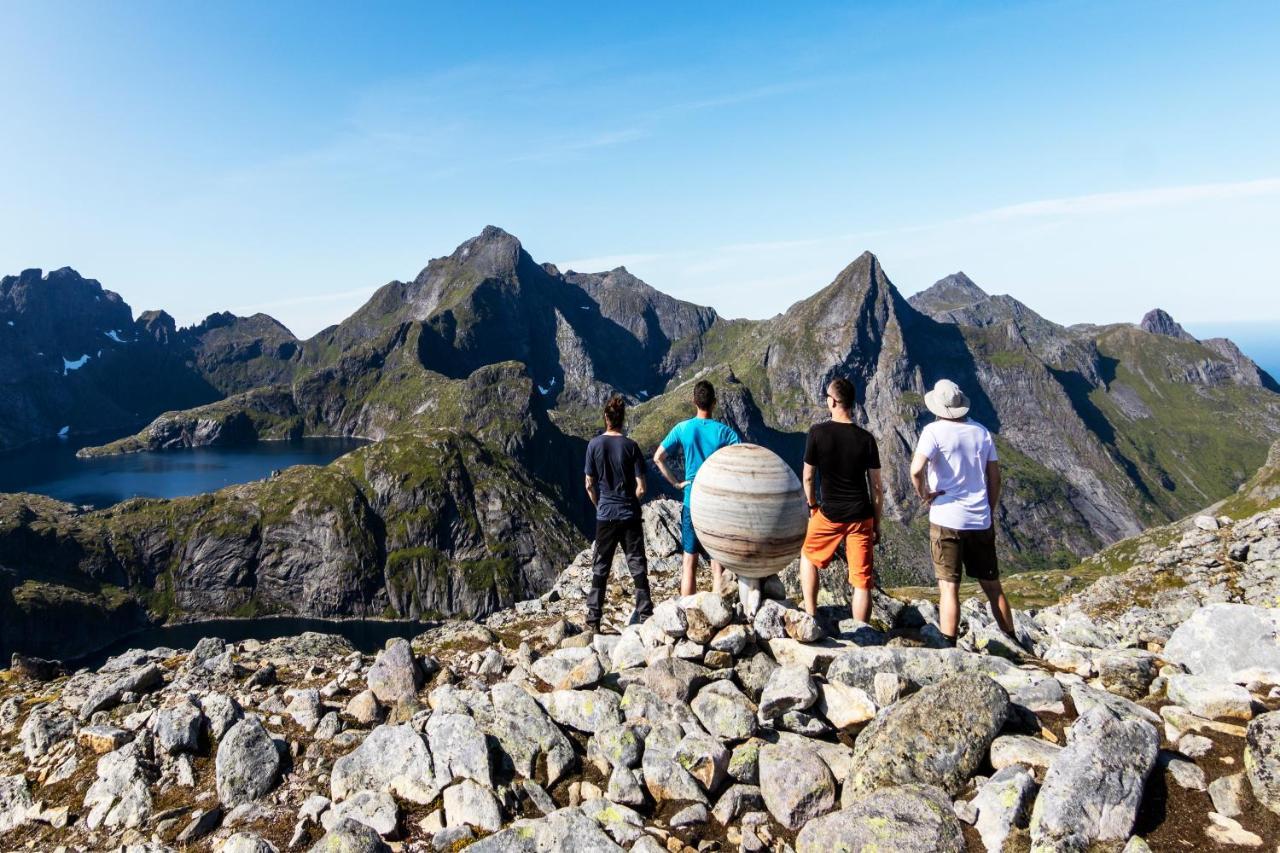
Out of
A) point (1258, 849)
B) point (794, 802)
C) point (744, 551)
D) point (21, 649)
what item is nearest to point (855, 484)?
point (744, 551)

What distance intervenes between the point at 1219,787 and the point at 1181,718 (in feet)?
5.27

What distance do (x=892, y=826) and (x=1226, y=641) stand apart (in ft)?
27.3

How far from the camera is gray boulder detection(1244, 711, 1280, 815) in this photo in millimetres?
6762

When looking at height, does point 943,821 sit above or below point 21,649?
above

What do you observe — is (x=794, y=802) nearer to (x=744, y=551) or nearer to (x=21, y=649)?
(x=744, y=551)

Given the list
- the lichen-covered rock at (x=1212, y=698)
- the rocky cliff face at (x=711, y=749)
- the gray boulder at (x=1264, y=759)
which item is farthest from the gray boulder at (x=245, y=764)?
the lichen-covered rock at (x=1212, y=698)

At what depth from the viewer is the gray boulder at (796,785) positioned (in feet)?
26.5

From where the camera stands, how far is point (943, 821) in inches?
278

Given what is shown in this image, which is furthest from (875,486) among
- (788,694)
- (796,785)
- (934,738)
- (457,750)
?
(457,750)

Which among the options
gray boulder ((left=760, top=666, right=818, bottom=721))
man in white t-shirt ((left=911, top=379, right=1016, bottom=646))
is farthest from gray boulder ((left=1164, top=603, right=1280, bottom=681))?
gray boulder ((left=760, top=666, right=818, bottom=721))

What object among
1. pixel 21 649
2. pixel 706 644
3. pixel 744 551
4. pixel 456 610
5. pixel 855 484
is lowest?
pixel 456 610

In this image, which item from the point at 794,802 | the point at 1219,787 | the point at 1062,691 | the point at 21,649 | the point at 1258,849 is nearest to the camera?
the point at 1258,849

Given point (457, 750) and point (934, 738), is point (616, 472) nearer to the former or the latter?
point (457, 750)

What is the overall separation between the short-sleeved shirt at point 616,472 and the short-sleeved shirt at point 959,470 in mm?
5407
